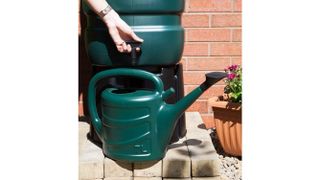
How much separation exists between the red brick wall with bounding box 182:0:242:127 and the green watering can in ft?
2.55

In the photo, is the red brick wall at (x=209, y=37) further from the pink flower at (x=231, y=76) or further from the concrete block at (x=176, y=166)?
the concrete block at (x=176, y=166)

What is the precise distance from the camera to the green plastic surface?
210 cm

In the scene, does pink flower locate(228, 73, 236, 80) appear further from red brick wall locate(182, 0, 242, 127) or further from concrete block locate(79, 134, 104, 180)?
concrete block locate(79, 134, 104, 180)

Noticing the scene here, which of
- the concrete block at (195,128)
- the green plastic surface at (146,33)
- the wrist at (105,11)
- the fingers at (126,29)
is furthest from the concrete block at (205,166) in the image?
the wrist at (105,11)

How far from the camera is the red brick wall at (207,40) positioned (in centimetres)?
274

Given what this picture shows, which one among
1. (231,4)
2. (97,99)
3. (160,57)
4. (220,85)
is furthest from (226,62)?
(97,99)

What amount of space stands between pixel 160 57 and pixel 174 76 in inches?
5.9

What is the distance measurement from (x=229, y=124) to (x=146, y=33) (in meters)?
0.66

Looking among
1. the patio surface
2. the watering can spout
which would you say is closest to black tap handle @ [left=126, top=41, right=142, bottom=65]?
the watering can spout

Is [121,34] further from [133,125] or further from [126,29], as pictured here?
[133,125]

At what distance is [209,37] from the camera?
2.77m

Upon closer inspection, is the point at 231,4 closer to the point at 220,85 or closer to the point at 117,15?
the point at 220,85

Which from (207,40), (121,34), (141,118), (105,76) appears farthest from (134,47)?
(207,40)

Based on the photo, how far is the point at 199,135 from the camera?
236 centimetres
